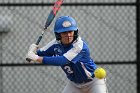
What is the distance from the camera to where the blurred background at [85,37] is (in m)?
7.38

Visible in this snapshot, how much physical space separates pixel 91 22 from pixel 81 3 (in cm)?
40

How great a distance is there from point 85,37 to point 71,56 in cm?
184

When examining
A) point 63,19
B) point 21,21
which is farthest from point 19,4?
point 63,19

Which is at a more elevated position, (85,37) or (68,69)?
(68,69)

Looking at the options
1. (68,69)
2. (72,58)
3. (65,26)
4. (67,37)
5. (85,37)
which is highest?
(65,26)

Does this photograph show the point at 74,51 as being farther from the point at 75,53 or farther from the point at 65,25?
the point at 65,25

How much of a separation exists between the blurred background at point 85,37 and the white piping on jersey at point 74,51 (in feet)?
4.73

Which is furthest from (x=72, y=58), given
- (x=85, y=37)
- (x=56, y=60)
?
(x=85, y=37)

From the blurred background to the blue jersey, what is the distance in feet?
3.94

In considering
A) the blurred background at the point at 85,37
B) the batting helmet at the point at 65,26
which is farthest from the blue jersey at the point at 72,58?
the blurred background at the point at 85,37

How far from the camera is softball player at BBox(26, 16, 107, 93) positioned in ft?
19.0

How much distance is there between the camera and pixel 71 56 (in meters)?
5.80

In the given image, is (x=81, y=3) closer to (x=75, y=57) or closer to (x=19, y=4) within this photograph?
(x=19, y=4)

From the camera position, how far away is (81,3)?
7227 mm
